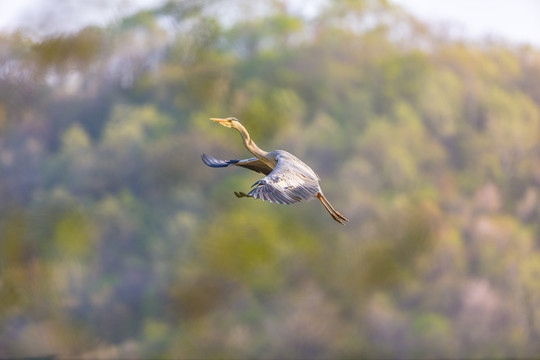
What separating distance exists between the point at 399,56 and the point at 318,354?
14647 millimetres

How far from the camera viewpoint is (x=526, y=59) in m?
35.9

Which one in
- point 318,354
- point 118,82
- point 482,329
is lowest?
point 318,354

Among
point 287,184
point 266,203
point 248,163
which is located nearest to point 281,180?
point 287,184

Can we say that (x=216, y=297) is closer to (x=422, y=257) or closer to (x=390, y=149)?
(x=422, y=257)

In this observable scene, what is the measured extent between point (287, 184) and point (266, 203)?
64.3 ft

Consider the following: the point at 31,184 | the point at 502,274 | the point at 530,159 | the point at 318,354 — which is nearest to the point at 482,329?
the point at 502,274

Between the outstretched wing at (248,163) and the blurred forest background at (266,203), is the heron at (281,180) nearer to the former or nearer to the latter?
the outstretched wing at (248,163)

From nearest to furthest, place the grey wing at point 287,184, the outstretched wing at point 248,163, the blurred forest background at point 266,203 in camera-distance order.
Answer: the grey wing at point 287,184 < the outstretched wing at point 248,163 < the blurred forest background at point 266,203

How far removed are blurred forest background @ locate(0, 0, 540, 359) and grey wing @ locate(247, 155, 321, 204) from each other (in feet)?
62.0

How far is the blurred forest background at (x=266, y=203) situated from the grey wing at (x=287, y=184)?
62.0 feet

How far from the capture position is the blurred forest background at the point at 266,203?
1045 inches

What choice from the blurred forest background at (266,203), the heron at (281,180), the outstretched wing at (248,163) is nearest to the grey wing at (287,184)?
the heron at (281,180)

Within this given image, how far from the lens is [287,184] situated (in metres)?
6.80

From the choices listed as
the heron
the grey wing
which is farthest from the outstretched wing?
the grey wing
